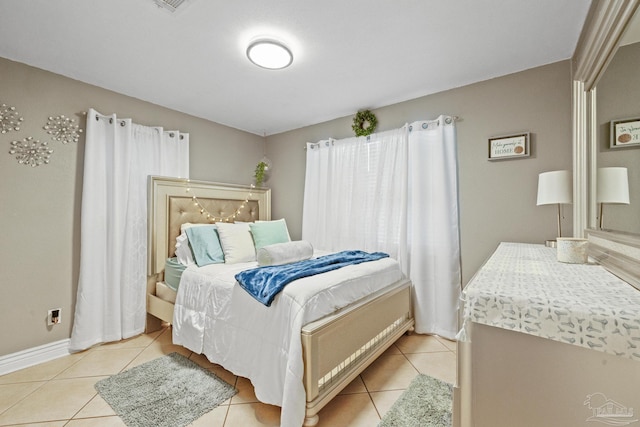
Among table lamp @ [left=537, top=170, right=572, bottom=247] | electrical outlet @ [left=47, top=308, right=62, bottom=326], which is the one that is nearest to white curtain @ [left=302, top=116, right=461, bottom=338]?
table lamp @ [left=537, top=170, right=572, bottom=247]

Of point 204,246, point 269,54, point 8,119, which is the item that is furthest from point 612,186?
point 8,119

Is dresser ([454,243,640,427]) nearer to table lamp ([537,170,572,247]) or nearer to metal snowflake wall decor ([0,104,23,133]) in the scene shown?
table lamp ([537,170,572,247])

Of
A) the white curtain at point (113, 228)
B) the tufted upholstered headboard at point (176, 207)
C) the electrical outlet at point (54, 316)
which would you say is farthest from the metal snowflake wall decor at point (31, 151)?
the electrical outlet at point (54, 316)

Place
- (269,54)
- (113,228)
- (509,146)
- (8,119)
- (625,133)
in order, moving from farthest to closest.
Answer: (113,228) < (509,146) < (8,119) < (269,54) < (625,133)

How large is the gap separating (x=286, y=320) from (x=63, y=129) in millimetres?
2609

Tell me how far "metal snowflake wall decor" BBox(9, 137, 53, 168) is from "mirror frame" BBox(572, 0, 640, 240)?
3.70 meters

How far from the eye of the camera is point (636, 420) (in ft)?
1.80

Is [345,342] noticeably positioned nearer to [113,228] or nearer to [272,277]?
[272,277]

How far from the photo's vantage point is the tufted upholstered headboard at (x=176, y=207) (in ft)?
9.49

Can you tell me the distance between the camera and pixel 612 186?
3.55 feet

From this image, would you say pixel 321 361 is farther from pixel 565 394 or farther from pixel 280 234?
pixel 280 234

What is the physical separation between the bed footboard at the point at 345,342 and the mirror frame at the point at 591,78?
4.52 ft

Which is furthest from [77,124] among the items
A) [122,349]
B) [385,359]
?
[385,359]

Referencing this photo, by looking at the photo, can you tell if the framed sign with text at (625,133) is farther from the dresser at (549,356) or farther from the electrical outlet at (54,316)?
the electrical outlet at (54,316)
